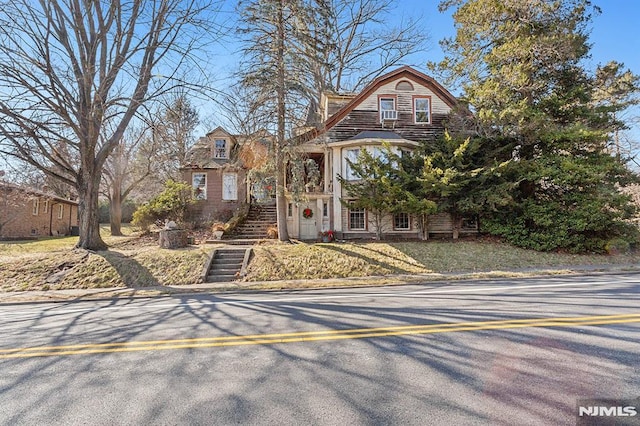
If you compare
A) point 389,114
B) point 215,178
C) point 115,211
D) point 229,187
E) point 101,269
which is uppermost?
point 389,114

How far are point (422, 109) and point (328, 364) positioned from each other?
18704 millimetres

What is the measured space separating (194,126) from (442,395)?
1313 inches

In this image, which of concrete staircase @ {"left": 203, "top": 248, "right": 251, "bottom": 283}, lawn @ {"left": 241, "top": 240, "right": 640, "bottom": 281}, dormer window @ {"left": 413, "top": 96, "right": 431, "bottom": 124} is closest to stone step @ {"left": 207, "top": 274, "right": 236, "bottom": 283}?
concrete staircase @ {"left": 203, "top": 248, "right": 251, "bottom": 283}

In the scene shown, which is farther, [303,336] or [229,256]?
[229,256]

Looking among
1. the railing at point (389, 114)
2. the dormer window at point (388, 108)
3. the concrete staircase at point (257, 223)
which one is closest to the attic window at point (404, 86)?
the dormer window at point (388, 108)

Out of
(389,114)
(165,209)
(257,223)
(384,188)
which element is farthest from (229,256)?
(389,114)

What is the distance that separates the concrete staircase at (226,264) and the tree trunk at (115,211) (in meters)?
14.4

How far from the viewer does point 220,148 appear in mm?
25156

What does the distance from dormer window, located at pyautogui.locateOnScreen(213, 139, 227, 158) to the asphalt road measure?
63.5 feet

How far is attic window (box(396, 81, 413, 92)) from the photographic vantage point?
64.7 ft

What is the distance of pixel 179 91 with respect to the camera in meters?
11.5

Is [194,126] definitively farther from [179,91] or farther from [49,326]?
[49,326]

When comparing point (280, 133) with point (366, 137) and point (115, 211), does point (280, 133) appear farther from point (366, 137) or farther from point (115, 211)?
point (115, 211)

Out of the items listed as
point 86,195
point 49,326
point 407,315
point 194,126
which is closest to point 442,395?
point 407,315
